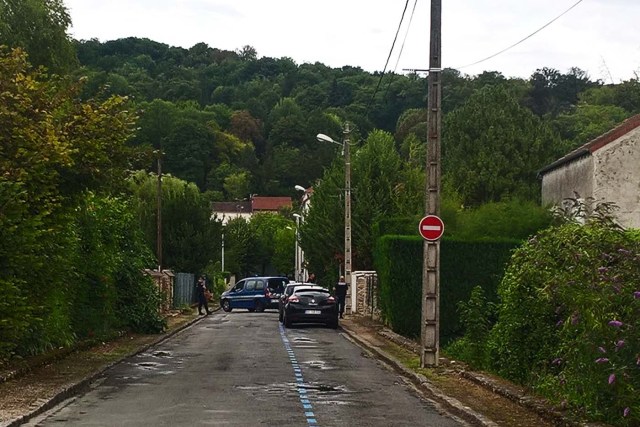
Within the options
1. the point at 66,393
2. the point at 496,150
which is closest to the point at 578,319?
the point at 66,393

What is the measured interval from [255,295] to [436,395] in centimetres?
4080

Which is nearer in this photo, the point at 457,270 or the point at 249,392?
the point at 249,392

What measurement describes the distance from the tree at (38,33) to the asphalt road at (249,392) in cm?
1842

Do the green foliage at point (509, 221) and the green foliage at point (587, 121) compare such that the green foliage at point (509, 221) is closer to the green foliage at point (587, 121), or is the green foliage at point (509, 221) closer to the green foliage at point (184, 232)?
the green foliage at point (184, 232)

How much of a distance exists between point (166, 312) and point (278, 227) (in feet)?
262

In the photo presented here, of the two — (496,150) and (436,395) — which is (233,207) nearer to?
(496,150)

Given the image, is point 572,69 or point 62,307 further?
point 572,69

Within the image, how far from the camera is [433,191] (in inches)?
792

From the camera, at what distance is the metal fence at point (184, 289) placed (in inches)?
2089

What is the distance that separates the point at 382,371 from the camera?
68.2 feet

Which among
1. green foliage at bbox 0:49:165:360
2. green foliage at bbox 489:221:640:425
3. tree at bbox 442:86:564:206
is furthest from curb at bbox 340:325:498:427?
tree at bbox 442:86:564:206

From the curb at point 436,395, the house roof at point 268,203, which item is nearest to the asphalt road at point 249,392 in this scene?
the curb at point 436,395

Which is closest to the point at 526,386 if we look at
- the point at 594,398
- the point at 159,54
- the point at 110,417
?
the point at 594,398

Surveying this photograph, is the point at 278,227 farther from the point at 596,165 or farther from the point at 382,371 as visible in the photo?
the point at 382,371
